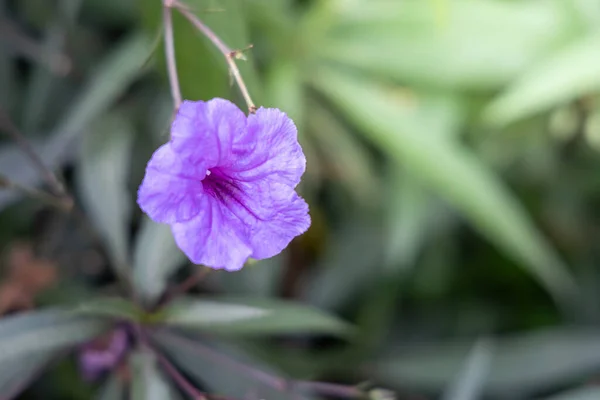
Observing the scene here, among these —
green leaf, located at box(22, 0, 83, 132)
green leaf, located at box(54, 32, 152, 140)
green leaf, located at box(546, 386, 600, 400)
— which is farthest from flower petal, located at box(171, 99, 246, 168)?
green leaf, located at box(546, 386, 600, 400)

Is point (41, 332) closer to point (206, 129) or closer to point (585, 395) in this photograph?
point (206, 129)

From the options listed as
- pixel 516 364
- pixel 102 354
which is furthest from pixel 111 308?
pixel 516 364

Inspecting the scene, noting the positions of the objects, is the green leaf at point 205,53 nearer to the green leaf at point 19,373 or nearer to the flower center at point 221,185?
the flower center at point 221,185

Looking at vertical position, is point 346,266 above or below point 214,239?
above

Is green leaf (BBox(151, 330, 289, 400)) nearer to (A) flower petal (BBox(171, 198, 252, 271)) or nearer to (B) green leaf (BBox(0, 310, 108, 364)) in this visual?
(B) green leaf (BBox(0, 310, 108, 364))

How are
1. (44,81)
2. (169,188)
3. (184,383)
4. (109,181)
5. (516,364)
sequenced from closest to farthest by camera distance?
(169,188) < (184,383) < (109,181) < (44,81) < (516,364)

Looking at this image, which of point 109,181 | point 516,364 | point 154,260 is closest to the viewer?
point 154,260

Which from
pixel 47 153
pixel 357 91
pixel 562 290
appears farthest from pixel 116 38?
pixel 562 290
